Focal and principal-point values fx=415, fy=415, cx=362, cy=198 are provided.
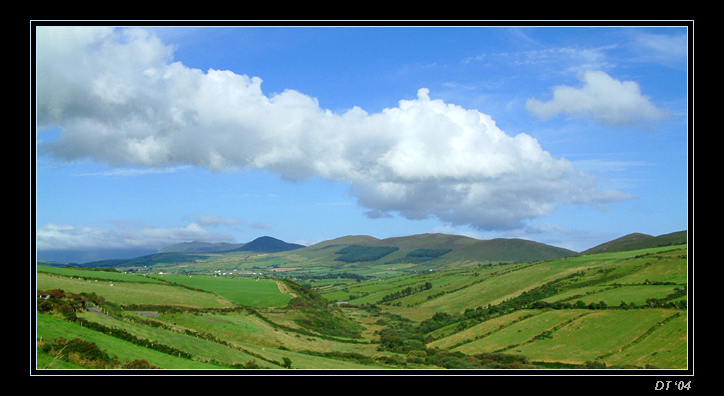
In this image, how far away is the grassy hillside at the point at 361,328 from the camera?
87.5 ft

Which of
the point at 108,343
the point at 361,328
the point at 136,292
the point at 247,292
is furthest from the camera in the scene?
the point at 361,328

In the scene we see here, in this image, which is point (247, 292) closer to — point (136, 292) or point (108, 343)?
point (136, 292)

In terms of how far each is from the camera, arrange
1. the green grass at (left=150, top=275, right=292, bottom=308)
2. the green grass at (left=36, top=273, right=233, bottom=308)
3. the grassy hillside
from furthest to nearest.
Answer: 1. the green grass at (left=150, top=275, right=292, bottom=308)
2. the green grass at (left=36, top=273, right=233, bottom=308)
3. the grassy hillside

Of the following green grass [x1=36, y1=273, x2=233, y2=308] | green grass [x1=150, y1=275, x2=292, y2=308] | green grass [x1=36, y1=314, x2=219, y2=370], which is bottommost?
green grass [x1=150, y1=275, x2=292, y2=308]

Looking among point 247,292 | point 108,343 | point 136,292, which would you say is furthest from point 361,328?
point 108,343

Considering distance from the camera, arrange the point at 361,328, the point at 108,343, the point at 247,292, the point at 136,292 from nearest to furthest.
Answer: the point at 108,343
the point at 136,292
the point at 247,292
the point at 361,328

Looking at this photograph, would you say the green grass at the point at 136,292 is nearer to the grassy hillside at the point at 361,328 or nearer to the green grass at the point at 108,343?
the grassy hillside at the point at 361,328

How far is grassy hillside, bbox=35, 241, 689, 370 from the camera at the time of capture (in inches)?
1050

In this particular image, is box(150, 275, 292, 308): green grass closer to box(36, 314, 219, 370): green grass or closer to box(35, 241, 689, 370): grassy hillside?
box(35, 241, 689, 370): grassy hillside

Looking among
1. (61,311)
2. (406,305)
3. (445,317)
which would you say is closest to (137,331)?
(61,311)

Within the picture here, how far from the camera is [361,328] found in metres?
97.9

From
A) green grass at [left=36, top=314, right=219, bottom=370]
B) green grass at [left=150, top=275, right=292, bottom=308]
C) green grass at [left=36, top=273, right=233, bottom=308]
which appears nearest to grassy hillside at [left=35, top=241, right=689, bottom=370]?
green grass at [left=36, top=314, right=219, bottom=370]
